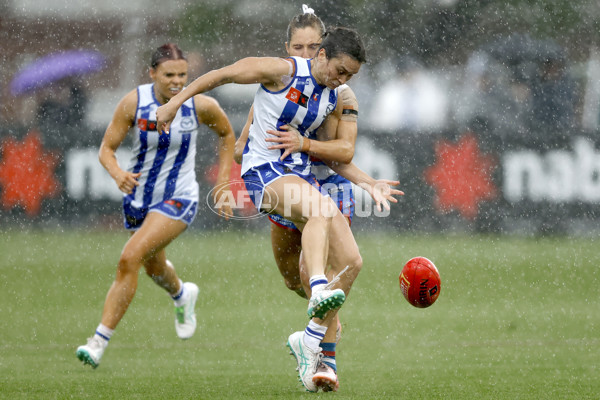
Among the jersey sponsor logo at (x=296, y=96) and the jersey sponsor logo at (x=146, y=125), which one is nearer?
the jersey sponsor logo at (x=296, y=96)

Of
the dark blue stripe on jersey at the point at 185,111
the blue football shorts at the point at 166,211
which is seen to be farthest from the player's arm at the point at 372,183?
the dark blue stripe on jersey at the point at 185,111

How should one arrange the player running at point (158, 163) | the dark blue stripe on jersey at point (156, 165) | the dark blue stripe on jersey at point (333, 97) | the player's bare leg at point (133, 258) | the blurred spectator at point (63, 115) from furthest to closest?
the blurred spectator at point (63, 115), the dark blue stripe on jersey at point (156, 165), the player running at point (158, 163), the player's bare leg at point (133, 258), the dark blue stripe on jersey at point (333, 97)

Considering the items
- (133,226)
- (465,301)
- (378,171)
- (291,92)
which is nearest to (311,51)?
(291,92)

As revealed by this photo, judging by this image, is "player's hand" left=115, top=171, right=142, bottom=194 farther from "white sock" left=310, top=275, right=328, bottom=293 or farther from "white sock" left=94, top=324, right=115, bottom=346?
"white sock" left=310, top=275, right=328, bottom=293

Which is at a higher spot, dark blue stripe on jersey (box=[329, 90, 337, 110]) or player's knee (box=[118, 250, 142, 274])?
dark blue stripe on jersey (box=[329, 90, 337, 110])

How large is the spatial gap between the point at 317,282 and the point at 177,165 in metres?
2.56

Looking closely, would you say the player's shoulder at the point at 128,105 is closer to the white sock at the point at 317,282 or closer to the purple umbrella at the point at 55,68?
the white sock at the point at 317,282

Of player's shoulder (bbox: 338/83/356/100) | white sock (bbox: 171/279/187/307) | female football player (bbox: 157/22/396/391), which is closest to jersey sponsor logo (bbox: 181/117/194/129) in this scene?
white sock (bbox: 171/279/187/307)

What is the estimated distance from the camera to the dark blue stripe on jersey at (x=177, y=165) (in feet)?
24.5

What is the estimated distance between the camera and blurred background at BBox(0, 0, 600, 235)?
45.4 ft

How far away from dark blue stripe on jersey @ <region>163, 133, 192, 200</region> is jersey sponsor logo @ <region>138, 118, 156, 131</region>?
287 millimetres

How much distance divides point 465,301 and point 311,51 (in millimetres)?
4429

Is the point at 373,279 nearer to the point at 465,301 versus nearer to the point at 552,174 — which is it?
the point at 465,301

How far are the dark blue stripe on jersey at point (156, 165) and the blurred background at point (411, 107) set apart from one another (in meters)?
6.44
